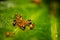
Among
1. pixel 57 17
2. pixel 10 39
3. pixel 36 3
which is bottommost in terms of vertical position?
pixel 10 39

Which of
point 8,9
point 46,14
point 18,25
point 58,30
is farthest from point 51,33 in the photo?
point 8,9

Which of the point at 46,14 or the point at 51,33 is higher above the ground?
the point at 46,14

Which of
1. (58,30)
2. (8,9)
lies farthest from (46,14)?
(8,9)

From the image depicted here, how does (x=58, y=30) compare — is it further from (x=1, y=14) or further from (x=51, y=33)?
(x=1, y=14)

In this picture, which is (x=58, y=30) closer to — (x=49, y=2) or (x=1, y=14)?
(x=49, y=2)

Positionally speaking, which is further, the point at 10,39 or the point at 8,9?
the point at 8,9

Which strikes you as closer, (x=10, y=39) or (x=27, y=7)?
(x=10, y=39)
